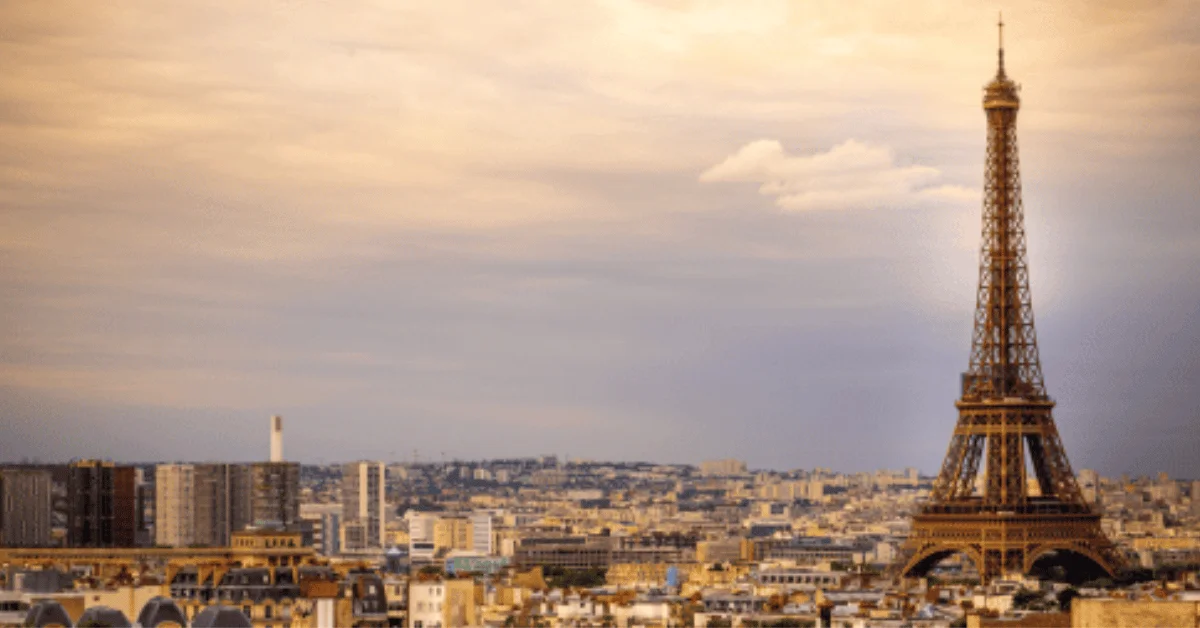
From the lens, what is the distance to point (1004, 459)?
6278 centimetres

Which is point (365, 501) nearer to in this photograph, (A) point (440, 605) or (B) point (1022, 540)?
(B) point (1022, 540)

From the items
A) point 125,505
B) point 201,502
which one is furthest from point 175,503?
point 125,505

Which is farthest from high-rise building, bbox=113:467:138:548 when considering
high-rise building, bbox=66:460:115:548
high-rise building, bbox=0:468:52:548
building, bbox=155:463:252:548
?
high-rise building, bbox=0:468:52:548

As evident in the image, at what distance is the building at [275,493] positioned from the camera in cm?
8269

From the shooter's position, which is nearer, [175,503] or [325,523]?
[175,503]

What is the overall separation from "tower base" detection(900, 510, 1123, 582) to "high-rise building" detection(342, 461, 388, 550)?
Answer: 52.5 metres

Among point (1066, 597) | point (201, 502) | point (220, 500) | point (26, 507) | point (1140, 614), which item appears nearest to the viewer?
point (1140, 614)

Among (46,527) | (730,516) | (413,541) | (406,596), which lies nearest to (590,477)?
(730,516)

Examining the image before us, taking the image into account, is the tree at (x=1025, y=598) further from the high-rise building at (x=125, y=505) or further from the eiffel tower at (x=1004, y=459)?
the high-rise building at (x=125, y=505)

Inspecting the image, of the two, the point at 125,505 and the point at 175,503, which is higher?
the point at 175,503

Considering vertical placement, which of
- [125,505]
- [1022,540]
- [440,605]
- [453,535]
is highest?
[125,505]

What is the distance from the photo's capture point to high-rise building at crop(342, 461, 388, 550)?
11612 centimetres

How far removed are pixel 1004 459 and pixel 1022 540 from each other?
5.56 feet

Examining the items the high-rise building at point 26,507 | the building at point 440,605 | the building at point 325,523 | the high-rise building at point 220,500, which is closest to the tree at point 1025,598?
the building at point 440,605
